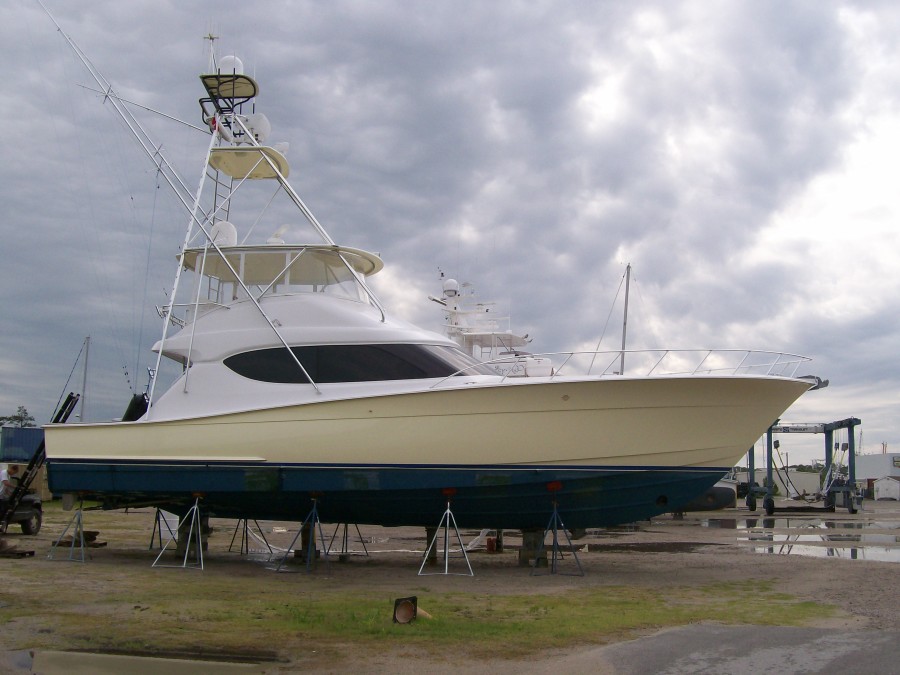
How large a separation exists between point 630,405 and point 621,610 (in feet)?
10.7

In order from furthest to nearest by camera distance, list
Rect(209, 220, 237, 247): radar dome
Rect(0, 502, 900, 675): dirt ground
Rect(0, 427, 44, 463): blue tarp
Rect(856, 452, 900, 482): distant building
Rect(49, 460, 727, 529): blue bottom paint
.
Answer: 1. Rect(856, 452, 900, 482): distant building
2. Rect(0, 427, 44, 463): blue tarp
3. Rect(209, 220, 237, 247): radar dome
4. Rect(49, 460, 727, 529): blue bottom paint
5. Rect(0, 502, 900, 675): dirt ground

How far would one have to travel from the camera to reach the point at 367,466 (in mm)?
10930

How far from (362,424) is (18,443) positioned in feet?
96.9

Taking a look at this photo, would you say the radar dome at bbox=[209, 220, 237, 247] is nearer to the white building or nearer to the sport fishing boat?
the sport fishing boat

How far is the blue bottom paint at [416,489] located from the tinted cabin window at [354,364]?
136 cm

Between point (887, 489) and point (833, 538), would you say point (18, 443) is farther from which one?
point (887, 489)

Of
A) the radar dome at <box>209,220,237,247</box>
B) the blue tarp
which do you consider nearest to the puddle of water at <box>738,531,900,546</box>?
the radar dome at <box>209,220,237,247</box>

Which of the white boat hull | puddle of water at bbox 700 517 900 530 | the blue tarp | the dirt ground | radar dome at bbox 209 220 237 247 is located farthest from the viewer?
the blue tarp

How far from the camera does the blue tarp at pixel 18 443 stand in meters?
33.9

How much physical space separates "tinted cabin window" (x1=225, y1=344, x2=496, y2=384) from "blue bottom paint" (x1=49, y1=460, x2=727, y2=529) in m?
1.36

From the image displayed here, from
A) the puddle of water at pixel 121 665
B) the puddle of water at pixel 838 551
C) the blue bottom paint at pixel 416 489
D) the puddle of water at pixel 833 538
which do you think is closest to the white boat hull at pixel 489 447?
the blue bottom paint at pixel 416 489

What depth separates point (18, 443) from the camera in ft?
112

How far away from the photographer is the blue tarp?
33919 millimetres

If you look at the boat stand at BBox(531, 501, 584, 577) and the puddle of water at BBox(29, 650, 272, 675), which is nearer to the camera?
the puddle of water at BBox(29, 650, 272, 675)
